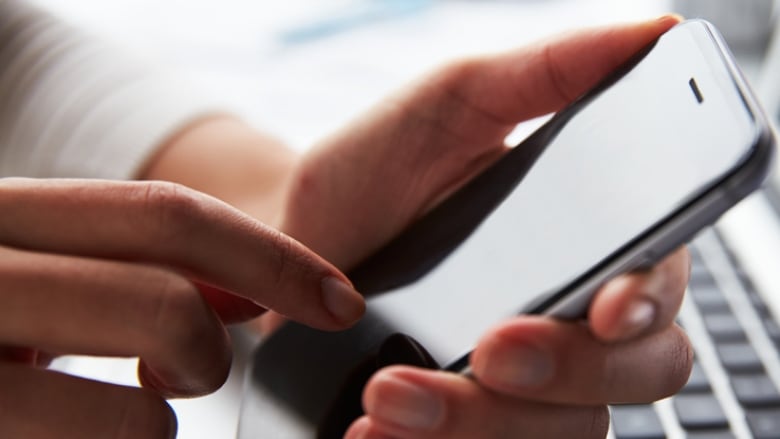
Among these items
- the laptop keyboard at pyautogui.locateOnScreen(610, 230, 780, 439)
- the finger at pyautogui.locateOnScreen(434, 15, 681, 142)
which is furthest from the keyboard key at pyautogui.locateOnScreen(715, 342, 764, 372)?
the finger at pyautogui.locateOnScreen(434, 15, 681, 142)

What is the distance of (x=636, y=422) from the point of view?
245mm

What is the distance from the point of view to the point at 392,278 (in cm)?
27

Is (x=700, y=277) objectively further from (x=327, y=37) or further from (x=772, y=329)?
(x=327, y=37)

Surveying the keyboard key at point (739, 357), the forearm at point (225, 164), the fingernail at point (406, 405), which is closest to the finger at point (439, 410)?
the fingernail at point (406, 405)

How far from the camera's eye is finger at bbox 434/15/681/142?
25 centimetres

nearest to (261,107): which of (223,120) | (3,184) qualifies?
(223,120)

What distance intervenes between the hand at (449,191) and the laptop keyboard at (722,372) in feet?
0.14

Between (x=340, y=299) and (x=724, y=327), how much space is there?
16 centimetres

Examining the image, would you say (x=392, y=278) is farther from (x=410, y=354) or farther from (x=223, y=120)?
(x=223, y=120)

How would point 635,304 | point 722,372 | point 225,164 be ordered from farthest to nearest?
point 225,164 → point 722,372 → point 635,304

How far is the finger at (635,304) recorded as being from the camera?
0.16 meters

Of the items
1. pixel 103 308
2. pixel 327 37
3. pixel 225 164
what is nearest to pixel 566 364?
pixel 103 308

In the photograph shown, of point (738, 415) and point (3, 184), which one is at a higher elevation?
point (3, 184)

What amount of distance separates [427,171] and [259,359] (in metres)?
0.11
